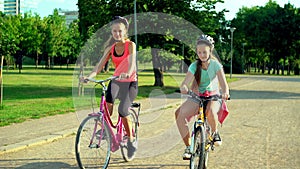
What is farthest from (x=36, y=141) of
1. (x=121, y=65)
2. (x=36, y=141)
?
(x=121, y=65)

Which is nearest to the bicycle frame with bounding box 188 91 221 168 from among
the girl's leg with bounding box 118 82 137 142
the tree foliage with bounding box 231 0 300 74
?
the girl's leg with bounding box 118 82 137 142

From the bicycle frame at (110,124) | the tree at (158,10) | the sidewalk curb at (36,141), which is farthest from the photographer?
the tree at (158,10)

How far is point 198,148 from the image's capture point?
5379mm

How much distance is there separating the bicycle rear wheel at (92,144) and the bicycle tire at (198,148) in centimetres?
108

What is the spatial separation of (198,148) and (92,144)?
1.31 metres

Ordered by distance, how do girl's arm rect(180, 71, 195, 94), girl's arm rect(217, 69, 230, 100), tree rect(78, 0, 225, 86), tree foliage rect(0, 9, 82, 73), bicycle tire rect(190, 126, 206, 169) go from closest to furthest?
bicycle tire rect(190, 126, 206, 169) → girl's arm rect(180, 71, 195, 94) → girl's arm rect(217, 69, 230, 100) → tree rect(78, 0, 225, 86) → tree foliage rect(0, 9, 82, 73)

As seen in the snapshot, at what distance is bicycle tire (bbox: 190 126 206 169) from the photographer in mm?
5266

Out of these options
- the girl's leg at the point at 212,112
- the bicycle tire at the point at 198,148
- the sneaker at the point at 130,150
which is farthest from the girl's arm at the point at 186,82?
the sneaker at the point at 130,150

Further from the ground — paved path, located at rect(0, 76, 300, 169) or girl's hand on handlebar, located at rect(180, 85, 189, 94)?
girl's hand on handlebar, located at rect(180, 85, 189, 94)

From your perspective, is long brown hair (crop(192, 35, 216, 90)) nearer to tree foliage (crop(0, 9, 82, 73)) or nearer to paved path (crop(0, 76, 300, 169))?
paved path (crop(0, 76, 300, 169))

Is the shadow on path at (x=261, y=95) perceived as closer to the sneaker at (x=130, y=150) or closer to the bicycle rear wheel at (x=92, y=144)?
the sneaker at (x=130, y=150)

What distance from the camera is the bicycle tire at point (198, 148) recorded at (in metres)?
5.27

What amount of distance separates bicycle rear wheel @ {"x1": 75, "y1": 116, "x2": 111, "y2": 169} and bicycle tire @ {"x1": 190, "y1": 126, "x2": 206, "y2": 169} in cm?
108

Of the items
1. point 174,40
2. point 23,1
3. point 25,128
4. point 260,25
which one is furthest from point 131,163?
point 23,1
